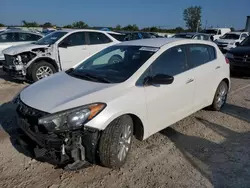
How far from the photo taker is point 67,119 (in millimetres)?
2480

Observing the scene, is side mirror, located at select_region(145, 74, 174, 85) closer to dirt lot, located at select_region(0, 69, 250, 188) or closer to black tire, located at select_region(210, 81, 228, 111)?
dirt lot, located at select_region(0, 69, 250, 188)

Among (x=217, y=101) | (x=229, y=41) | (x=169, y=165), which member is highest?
(x=217, y=101)

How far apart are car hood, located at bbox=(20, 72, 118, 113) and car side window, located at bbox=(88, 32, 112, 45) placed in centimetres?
501

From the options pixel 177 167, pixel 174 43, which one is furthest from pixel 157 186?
pixel 174 43

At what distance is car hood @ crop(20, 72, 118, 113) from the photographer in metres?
2.60

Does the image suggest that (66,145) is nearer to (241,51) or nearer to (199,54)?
(199,54)

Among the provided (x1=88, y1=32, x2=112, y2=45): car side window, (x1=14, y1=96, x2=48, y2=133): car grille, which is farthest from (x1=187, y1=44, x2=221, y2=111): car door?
(x1=88, y1=32, x2=112, y2=45): car side window

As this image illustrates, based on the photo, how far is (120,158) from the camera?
2.87 m

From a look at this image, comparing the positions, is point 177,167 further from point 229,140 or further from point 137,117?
point 229,140

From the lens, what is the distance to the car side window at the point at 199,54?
3991 mm

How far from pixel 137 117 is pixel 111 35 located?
636 centimetres

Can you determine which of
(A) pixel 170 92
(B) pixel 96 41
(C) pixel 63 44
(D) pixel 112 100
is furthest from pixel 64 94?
(B) pixel 96 41

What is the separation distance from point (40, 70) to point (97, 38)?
2.30 m

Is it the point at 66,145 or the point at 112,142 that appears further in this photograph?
the point at 112,142
